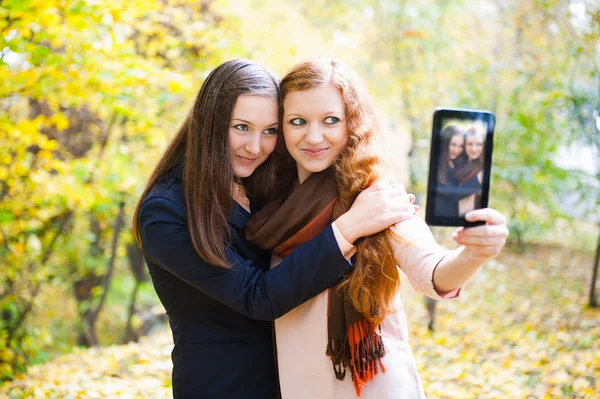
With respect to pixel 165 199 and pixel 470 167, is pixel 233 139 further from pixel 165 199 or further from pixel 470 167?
pixel 470 167

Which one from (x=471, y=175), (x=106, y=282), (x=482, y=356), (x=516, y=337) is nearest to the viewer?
(x=471, y=175)

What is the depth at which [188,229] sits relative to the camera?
1927 mm

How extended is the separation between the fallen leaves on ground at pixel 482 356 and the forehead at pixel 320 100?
0.78m

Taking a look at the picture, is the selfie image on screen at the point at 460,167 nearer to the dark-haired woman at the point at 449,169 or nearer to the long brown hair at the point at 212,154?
the dark-haired woman at the point at 449,169

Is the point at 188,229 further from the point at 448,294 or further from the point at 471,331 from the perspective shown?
the point at 471,331

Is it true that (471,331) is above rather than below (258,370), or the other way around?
below

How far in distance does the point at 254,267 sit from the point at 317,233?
27 centimetres

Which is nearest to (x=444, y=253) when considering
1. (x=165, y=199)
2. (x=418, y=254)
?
(x=418, y=254)

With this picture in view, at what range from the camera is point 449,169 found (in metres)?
1.34

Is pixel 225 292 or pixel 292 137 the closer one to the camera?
pixel 225 292

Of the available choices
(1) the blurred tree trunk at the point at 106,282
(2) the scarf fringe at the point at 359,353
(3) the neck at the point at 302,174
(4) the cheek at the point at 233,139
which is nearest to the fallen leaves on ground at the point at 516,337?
(2) the scarf fringe at the point at 359,353

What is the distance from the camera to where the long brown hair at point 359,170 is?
1.81 m

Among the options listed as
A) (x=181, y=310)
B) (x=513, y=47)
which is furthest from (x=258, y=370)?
(x=513, y=47)

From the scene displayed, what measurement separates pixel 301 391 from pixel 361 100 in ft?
3.75
